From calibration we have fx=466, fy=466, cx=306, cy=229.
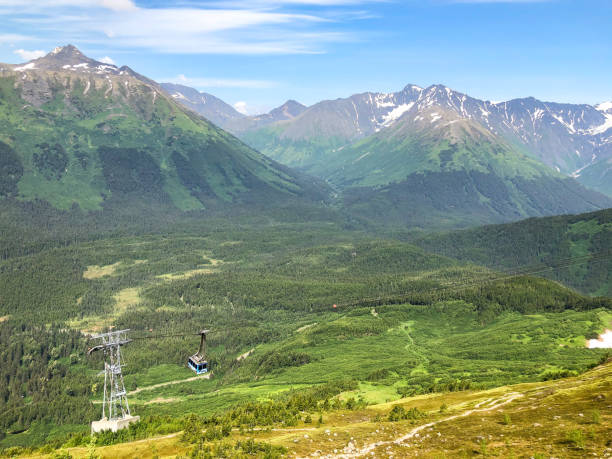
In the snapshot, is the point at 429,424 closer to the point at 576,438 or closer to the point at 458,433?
the point at 458,433

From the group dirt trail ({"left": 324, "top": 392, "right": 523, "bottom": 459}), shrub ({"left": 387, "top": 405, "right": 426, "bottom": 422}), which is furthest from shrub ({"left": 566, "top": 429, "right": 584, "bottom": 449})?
shrub ({"left": 387, "top": 405, "right": 426, "bottom": 422})

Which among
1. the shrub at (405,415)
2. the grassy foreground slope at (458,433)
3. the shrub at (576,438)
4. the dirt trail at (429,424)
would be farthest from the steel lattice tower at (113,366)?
the shrub at (576,438)

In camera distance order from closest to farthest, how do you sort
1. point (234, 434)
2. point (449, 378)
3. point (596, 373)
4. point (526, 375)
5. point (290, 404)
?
Answer: point (234, 434), point (596, 373), point (290, 404), point (526, 375), point (449, 378)

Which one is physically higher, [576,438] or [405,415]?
[576,438]

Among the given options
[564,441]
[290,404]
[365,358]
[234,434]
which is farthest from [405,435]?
[365,358]

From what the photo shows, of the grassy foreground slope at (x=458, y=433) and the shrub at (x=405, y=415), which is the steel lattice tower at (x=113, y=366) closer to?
the grassy foreground slope at (x=458, y=433)

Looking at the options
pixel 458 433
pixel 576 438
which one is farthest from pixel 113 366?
pixel 576 438

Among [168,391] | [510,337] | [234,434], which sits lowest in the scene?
[168,391]

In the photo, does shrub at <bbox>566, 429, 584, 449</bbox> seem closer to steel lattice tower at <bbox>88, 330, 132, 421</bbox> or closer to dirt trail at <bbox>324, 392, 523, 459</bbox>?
dirt trail at <bbox>324, 392, 523, 459</bbox>

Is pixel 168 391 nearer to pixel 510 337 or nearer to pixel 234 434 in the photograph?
pixel 234 434

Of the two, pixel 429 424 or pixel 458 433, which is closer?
pixel 458 433

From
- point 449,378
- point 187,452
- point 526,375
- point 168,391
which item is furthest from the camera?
point 168,391
